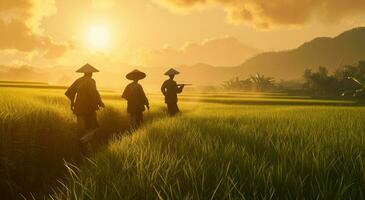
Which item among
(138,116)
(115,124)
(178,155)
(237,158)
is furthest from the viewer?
(115,124)

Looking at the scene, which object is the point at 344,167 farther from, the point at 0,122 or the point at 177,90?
the point at 177,90

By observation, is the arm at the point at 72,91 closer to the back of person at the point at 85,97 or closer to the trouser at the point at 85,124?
the back of person at the point at 85,97

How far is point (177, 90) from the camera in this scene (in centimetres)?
1476

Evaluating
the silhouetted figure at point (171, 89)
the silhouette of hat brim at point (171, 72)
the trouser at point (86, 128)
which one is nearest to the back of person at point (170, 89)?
the silhouetted figure at point (171, 89)

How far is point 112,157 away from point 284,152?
2.08 meters

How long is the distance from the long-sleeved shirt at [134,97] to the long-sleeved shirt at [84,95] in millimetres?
1931

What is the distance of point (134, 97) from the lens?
12227 mm

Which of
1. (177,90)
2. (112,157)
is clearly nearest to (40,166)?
(112,157)

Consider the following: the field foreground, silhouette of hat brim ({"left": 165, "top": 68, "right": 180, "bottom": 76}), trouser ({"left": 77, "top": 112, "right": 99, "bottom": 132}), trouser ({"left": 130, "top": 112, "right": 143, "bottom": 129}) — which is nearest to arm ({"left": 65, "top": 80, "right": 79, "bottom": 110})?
trouser ({"left": 77, "top": 112, "right": 99, "bottom": 132})

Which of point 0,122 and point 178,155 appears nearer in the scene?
point 178,155

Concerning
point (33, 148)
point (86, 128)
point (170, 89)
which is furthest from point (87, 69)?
point (170, 89)

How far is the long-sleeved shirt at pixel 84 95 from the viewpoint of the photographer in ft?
33.3

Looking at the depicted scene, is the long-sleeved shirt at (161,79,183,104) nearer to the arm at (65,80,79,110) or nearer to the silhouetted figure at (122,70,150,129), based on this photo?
the silhouetted figure at (122,70,150,129)

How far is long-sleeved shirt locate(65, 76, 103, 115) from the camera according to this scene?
10.2 metres
